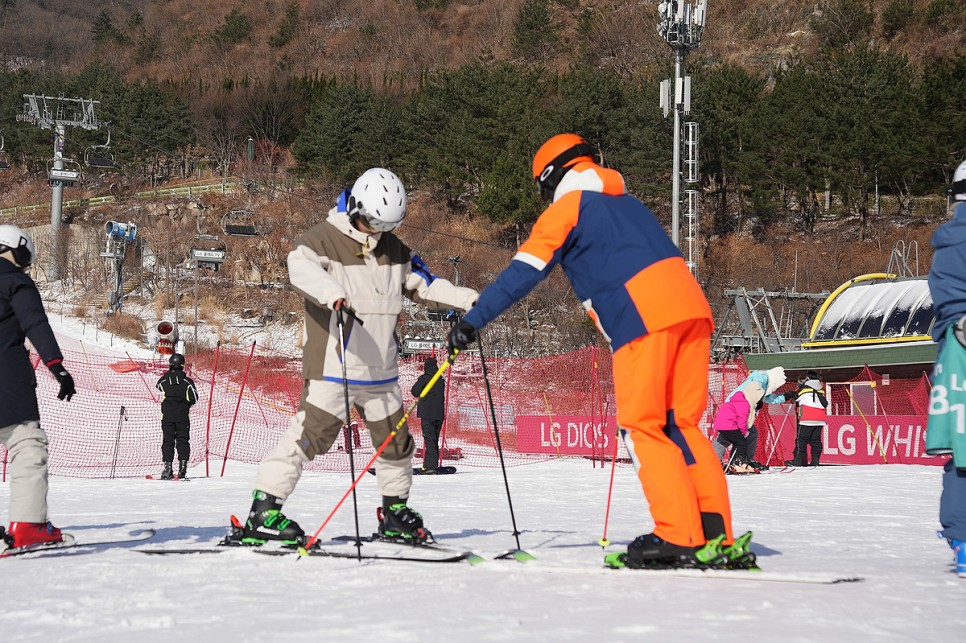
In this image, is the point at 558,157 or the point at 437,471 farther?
the point at 437,471

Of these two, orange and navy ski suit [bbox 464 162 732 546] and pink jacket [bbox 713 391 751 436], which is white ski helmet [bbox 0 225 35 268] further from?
pink jacket [bbox 713 391 751 436]

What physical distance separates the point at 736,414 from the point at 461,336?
9.35 meters

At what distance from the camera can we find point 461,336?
Answer: 4113 millimetres

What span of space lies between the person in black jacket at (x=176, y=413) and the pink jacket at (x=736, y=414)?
20.7ft

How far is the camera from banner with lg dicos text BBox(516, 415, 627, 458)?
16.0 m

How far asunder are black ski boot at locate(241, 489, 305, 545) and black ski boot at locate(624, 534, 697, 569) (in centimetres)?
156

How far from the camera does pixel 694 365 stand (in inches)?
161

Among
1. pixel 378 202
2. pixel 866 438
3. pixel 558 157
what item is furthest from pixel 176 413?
pixel 866 438

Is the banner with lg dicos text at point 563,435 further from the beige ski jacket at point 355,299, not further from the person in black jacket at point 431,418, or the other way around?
the beige ski jacket at point 355,299

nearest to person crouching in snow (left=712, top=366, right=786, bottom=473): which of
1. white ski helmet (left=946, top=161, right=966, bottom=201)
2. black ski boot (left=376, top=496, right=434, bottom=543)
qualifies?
black ski boot (left=376, top=496, right=434, bottom=543)

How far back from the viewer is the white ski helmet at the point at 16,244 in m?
5.21

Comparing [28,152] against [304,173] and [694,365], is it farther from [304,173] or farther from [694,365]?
[694,365]

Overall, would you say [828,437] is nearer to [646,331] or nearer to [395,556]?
[395,556]

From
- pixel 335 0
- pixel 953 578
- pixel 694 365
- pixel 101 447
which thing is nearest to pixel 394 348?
pixel 694 365
